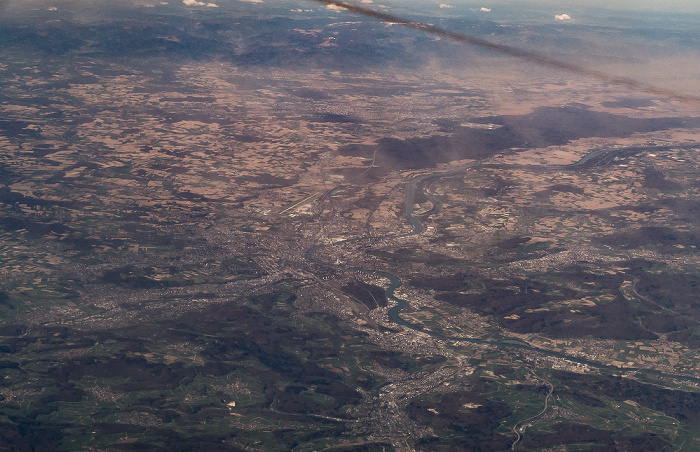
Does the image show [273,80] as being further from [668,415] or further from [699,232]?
A: [668,415]

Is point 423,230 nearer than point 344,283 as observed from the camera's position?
No

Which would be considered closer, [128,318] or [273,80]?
[128,318]

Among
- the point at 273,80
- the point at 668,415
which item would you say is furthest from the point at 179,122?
the point at 668,415

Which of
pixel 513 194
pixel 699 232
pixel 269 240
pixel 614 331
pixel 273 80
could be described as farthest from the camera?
pixel 273 80

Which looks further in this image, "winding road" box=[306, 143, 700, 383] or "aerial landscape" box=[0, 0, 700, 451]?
"winding road" box=[306, 143, 700, 383]

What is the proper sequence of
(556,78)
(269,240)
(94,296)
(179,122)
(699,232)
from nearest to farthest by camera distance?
(94,296), (269,240), (699,232), (179,122), (556,78)

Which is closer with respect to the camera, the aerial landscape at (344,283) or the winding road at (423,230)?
the aerial landscape at (344,283)

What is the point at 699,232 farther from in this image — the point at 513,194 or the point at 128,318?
the point at 128,318
